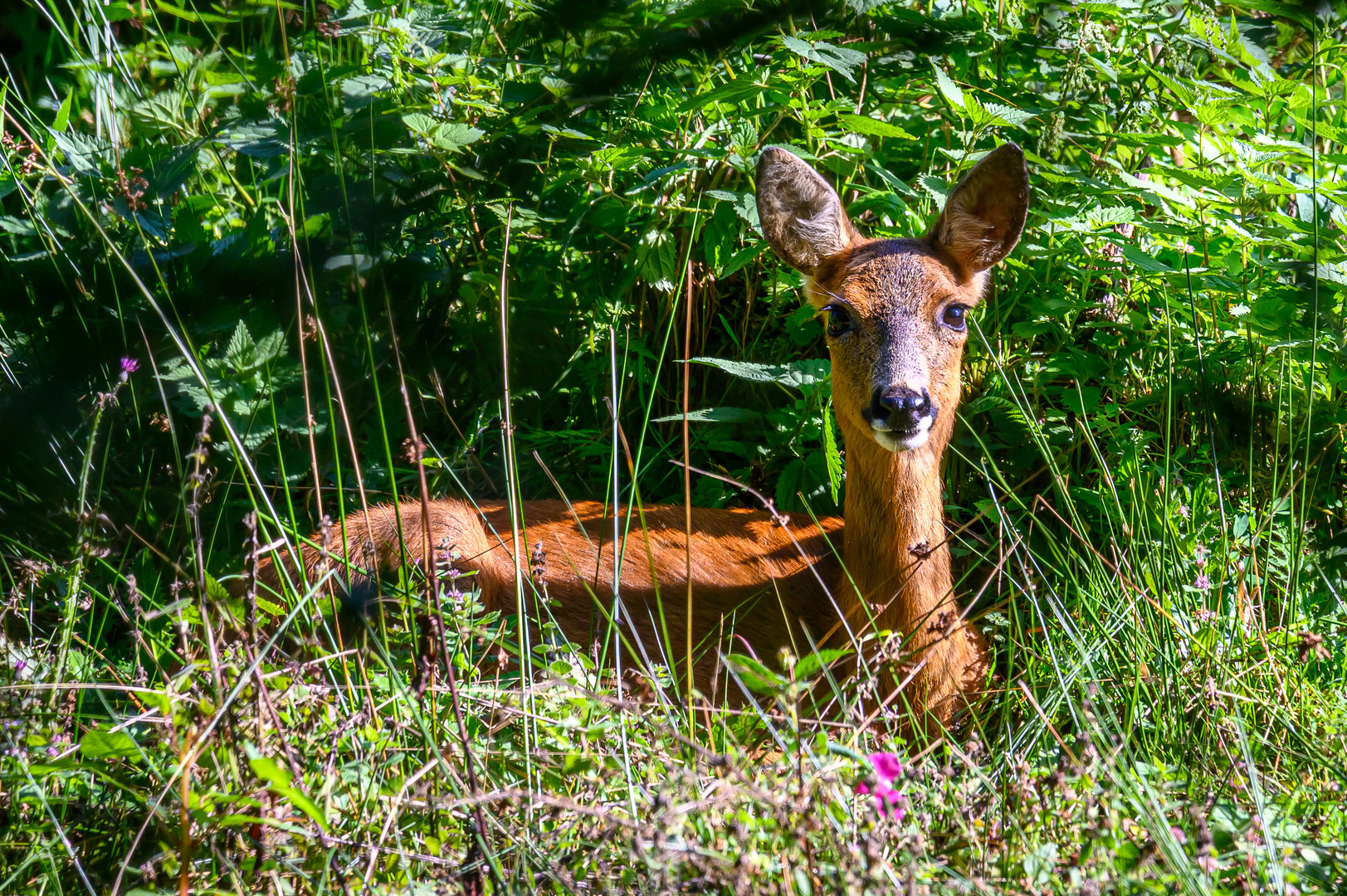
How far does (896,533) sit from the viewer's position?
125 inches

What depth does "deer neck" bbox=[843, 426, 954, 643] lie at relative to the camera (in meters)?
3.12

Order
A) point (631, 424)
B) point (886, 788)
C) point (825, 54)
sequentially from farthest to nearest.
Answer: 1. point (631, 424)
2. point (825, 54)
3. point (886, 788)

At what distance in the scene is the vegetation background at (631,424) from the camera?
4.92ft

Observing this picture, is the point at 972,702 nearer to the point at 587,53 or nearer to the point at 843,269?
the point at 843,269

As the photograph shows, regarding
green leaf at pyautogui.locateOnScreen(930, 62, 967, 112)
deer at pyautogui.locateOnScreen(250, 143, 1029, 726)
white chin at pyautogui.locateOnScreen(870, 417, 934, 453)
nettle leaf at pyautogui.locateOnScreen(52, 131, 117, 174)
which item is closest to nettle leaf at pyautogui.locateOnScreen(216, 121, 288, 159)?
nettle leaf at pyautogui.locateOnScreen(52, 131, 117, 174)

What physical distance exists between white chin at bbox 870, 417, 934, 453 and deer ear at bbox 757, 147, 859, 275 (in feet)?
2.75

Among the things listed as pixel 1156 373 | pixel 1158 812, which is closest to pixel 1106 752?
pixel 1158 812

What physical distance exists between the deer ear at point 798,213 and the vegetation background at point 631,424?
0.19 metres

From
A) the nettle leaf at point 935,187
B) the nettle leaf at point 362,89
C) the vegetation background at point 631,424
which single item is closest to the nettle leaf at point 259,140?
the vegetation background at point 631,424

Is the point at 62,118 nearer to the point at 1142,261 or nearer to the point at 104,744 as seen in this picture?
the point at 104,744

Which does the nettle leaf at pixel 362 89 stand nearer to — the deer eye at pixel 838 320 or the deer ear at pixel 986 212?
the deer eye at pixel 838 320

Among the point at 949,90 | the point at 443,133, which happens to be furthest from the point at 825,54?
the point at 443,133

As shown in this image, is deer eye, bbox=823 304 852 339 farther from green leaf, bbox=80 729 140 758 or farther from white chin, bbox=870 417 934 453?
green leaf, bbox=80 729 140 758

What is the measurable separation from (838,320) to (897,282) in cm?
21
